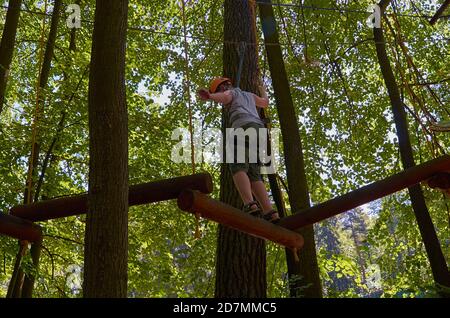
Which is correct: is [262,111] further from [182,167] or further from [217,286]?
[182,167]

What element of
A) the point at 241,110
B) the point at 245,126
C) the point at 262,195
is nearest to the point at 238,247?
the point at 262,195

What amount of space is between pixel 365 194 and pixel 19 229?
8.91ft

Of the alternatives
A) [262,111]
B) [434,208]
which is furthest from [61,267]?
[434,208]

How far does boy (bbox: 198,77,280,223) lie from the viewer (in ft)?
13.6

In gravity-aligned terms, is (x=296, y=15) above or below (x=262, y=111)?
above

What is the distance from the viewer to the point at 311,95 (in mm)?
9648

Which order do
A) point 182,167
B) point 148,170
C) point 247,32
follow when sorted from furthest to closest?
1. point 182,167
2. point 148,170
3. point 247,32

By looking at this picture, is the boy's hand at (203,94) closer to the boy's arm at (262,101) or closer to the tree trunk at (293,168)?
the boy's arm at (262,101)

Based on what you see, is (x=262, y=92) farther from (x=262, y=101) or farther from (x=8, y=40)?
(x=8, y=40)

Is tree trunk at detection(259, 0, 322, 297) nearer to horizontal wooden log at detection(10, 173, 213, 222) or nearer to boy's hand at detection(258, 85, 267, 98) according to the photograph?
boy's hand at detection(258, 85, 267, 98)

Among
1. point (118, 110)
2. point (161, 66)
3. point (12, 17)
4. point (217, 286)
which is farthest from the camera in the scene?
point (161, 66)

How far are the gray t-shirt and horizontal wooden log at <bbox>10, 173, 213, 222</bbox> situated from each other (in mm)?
969
